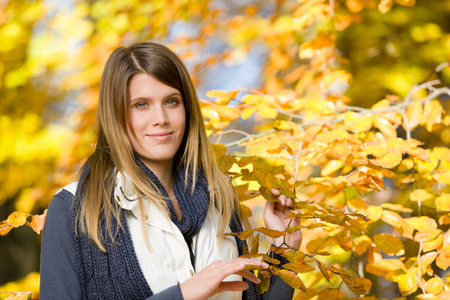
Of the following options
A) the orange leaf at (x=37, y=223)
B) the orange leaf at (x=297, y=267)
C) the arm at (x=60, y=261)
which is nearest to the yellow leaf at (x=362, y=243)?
the orange leaf at (x=297, y=267)

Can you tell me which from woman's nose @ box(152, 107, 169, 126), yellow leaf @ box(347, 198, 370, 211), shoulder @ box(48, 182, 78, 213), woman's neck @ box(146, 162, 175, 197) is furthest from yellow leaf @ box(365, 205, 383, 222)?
shoulder @ box(48, 182, 78, 213)

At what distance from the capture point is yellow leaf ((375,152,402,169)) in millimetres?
1604

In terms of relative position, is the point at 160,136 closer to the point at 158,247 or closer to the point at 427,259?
the point at 158,247

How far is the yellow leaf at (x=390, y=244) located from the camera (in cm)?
167

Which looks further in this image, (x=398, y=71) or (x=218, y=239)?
(x=398, y=71)

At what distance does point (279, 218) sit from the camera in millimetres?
1547

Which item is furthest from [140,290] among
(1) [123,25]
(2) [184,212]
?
(1) [123,25]

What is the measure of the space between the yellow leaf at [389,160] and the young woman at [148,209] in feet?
1.25

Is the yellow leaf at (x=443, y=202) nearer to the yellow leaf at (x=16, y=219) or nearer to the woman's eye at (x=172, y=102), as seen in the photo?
the woman's eye at (x=172, y=102)

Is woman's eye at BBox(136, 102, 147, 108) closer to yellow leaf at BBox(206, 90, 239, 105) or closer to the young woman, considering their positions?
the young woman

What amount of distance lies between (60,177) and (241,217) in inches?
96.2

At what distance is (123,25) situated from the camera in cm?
359

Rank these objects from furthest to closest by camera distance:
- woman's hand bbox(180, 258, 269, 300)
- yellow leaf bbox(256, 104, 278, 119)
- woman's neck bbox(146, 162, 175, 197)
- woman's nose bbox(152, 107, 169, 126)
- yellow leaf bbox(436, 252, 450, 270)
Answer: yellow leaf bbox(256, 104, 278, 119) < yellow leaf bbox(436, 252, 450, 270) < woman's neck bbox(146, 162, 175, 197) < woman's nose bbox(152, 107, 169, 126) < woman's hand bbox(180, 258, 269, 300)

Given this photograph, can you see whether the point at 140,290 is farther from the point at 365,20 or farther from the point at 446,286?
the point at 365,20
